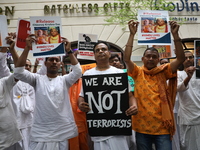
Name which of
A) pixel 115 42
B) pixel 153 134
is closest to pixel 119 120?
pixel 153 134

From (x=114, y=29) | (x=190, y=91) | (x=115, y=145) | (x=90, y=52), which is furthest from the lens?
(x=114, y=29)

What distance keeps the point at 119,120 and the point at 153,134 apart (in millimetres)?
520

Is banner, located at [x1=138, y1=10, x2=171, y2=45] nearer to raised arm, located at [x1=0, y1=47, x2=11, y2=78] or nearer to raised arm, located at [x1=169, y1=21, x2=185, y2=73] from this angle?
raised arm, located at [x1=169, y1=21, x2=185, y2=73]

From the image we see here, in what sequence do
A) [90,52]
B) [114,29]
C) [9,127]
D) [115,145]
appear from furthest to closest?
[114,29]
[90,52]
[9,127]
[115,145]

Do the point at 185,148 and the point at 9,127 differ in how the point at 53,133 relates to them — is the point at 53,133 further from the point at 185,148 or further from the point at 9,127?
the point at 185,148

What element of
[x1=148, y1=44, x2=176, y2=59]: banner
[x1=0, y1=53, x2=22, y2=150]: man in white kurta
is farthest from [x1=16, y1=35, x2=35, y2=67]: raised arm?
[x1=148, y1=44, x2=176, y2=59]: banner

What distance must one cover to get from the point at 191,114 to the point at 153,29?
175 cm

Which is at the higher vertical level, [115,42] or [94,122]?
[115,42]

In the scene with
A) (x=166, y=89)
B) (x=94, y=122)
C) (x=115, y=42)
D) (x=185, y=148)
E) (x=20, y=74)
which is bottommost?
(x=185, y=148)

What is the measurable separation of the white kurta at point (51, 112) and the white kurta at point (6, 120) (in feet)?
0.97

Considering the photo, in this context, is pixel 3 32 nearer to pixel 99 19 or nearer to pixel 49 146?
pixel 49 146

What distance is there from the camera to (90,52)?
16.1 ft

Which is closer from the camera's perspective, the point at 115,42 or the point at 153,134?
the point at 153,134

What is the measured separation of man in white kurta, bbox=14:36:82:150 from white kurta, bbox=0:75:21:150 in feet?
0.95
